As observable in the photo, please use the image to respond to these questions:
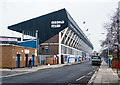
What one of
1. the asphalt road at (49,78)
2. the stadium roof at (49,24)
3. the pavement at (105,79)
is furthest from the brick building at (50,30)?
the pavement at (105,79)

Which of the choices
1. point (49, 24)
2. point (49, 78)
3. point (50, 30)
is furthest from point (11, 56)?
point (49, 24)

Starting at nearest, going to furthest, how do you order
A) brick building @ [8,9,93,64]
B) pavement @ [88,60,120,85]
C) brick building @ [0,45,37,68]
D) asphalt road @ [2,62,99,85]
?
pavement @ [88,60,120,85]
asphalt road @ [2,62,99,85]
brick building @ [0,45,37,68]
brick building @ [8,9,93,64]

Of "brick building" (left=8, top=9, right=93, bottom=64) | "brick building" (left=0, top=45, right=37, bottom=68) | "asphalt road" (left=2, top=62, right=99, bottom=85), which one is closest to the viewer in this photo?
"asphalt road" (left=2, top=62, right=99, bottom=85)

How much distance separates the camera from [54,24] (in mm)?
64875

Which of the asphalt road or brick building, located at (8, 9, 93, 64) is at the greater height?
brick building, located at (8, 9, 93, 64)

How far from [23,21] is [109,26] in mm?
37985

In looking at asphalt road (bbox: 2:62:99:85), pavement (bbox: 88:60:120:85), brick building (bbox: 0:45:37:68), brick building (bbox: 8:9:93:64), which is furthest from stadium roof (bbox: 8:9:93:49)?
pavement (bbox: 88:60:120:85)

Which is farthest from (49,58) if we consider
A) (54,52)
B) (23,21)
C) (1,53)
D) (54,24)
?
(1,53)

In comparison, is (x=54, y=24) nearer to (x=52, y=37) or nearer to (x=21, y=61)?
(x=52, y=37)

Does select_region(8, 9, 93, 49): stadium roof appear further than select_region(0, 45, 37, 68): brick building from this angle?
Yes

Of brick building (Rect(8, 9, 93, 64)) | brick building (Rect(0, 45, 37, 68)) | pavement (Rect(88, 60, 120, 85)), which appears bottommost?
pavement (Rect(88, 60, 120, 85))

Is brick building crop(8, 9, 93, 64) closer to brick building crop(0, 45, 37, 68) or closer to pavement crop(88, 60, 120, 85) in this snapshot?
brick building crop(0, 45, 37, 68)

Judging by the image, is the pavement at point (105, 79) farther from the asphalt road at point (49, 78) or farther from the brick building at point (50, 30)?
the brick building at point (50, 30)

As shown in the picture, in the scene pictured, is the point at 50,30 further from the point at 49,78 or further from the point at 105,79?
the point at 105,79
